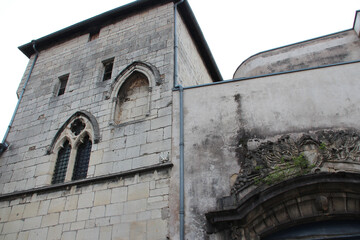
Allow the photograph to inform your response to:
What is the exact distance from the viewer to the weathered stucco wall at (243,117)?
5883mm

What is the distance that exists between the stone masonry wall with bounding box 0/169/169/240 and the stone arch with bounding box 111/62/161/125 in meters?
1.75

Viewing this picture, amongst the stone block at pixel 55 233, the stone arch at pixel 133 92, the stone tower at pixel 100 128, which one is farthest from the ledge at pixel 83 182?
the stone arch at pixel 133 92

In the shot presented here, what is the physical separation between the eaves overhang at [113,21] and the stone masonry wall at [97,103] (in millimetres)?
228

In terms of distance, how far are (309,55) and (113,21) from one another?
19.9 ft

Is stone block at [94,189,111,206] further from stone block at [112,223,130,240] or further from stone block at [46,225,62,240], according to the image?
stone block at [46,225,62,240]

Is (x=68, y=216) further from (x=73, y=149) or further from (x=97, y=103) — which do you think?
(x=97, y=103)

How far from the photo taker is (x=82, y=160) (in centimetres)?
763

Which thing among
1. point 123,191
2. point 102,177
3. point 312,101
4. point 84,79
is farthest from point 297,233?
point 84,79

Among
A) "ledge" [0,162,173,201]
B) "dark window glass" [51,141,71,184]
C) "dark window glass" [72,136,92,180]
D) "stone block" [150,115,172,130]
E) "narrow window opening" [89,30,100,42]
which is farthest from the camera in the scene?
"narrow window opening" [89,30,100,42]

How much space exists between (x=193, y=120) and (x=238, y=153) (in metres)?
1.27

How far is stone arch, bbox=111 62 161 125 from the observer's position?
7.81 m

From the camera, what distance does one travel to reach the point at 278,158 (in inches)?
225

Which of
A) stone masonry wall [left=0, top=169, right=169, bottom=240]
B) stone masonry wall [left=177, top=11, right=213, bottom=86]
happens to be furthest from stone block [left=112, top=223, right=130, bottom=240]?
stone masonry wall [left=177, top=11, right=213, bottom=86]

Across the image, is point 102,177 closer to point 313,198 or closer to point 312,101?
point 313,198
